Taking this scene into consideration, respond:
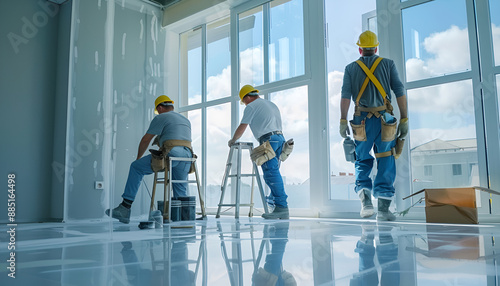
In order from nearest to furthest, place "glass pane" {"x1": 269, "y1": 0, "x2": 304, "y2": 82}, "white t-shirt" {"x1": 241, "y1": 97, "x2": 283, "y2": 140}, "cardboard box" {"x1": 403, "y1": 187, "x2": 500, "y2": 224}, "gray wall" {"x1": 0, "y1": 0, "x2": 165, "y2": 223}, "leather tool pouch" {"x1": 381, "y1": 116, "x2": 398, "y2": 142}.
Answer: "cardboard box" {"x1": 403, "y1": 187, "x2": 500, "y2": 224} < "leather tool pouch" {"x1": 381, "y1": 116, "x2": 398, "y2": 142} < "white t-shirt" {"x1": 241, "y1": 97, "x2": 283, "y2": 140} < "gray wall" {"x1": 0, "y1": 0, "x2": 165, "y2": 223} < "glass pane" {"x1": 269, "y1": 0, "x2": 304, "y2": 82}

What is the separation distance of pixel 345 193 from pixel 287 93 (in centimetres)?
142

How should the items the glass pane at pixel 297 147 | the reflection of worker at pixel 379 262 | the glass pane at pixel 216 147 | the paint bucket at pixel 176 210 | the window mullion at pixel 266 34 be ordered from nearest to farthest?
the reflection of worker at pixel 379 262 < the paint bucket at pixel 176 210 < the glass pane at pixel 297 147 < the window mullion at pixel 266 34 < the glass pane at pixel 216 147

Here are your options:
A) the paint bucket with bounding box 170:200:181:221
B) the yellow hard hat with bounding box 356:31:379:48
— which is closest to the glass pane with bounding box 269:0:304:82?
the yellow hard hat with bounding box 356:31:379:48

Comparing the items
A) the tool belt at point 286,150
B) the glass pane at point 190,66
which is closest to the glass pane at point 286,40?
the tool belt at point 286,150

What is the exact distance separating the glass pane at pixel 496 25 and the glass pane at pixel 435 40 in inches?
8.0

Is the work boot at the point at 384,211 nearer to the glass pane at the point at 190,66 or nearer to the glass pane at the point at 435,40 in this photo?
the glass pane at the point at 435,40

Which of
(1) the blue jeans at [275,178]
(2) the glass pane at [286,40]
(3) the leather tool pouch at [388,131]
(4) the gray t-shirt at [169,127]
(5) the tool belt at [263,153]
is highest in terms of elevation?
(2) the glass pane at [286,40]

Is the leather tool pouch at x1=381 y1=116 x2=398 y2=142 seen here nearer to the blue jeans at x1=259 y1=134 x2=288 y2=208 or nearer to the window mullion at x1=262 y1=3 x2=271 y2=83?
the blue jeans at x1=259 y1=134 x2=288 y2=208

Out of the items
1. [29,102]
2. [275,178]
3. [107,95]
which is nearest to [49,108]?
[29,102]

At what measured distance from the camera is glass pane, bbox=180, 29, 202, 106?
618 cm

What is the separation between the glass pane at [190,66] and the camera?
6182 millimetres

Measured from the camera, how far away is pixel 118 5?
556cm

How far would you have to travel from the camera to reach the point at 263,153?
3818mm

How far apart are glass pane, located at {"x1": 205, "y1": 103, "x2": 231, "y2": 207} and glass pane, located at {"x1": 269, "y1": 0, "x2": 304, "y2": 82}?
1.00 meters
